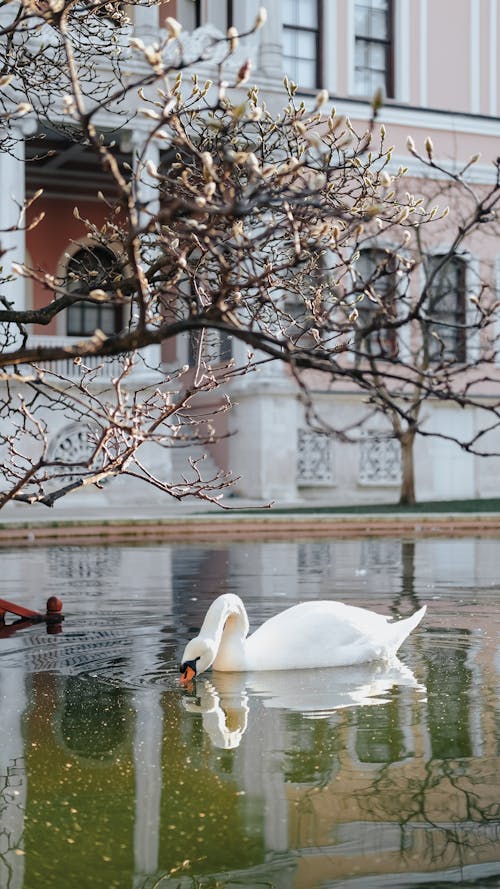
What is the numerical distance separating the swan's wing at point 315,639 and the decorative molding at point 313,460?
19772 mm

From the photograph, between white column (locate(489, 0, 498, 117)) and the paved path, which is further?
white column (locate(489, 0, 498, 117))

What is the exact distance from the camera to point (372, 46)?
100ft

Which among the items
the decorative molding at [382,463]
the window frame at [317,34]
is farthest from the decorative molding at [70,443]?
the window frame at [317,34]

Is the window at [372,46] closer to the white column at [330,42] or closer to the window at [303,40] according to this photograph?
the white column at [330,42]

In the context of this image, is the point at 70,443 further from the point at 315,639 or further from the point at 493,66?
the point at 315,639

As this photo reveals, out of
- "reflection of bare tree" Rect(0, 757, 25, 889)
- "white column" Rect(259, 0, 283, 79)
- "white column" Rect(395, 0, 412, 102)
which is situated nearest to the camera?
"reflection of bare tree" Rect(0, 757, 25, 889)

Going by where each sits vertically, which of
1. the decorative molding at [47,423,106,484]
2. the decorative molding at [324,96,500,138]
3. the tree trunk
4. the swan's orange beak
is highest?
the decorative molding at [324,96,500,138]

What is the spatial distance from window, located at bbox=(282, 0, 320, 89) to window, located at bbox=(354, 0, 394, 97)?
3.36 ft

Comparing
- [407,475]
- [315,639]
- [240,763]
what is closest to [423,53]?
[407,475]

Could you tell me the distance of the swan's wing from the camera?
823 centimetres

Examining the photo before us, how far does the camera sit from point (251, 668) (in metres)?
8.20

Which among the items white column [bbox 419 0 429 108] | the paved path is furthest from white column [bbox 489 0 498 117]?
the paved path

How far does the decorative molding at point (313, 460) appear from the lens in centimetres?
2831

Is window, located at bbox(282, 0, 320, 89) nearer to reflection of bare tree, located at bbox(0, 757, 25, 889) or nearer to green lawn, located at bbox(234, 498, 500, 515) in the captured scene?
green lawn, located at bbox(234, 498, 500, 515)
